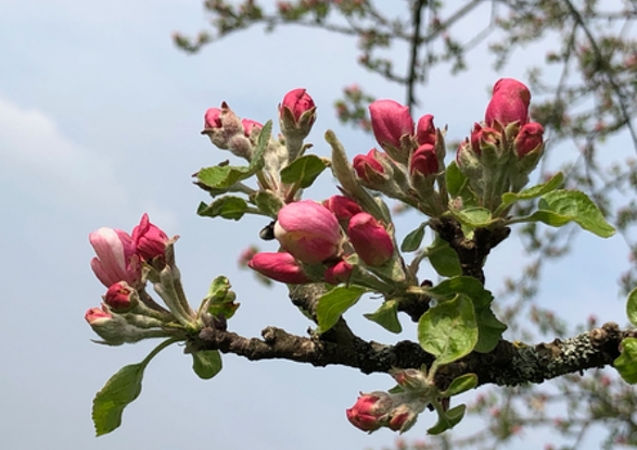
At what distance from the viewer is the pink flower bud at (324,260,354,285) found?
804 millimetres

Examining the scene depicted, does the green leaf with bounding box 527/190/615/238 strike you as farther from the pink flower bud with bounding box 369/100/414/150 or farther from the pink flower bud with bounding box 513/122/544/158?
the pink flower bud with bounding box 369/100/414/150

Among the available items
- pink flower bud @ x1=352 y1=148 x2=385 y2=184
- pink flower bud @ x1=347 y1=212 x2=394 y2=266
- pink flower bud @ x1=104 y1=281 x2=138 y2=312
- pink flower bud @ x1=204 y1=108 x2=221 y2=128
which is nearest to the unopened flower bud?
pink flower bud @ x1=352 y1=148 x2=385 y2=184

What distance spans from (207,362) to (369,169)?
405 mm

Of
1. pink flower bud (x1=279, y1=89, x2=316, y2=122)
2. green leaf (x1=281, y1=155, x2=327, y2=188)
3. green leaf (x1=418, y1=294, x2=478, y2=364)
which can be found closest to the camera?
green leaf (x1=418, y1=294, x2=478, y2=364)

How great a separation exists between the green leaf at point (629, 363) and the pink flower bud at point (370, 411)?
0.29 metres

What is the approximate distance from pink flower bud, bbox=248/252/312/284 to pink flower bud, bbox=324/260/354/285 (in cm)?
6

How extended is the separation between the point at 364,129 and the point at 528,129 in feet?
17.1

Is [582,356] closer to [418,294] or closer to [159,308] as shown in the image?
[418,294]

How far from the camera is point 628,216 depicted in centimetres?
531

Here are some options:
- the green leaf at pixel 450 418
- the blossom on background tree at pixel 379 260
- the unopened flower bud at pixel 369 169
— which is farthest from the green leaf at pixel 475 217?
the green leaf at pixel 450 418

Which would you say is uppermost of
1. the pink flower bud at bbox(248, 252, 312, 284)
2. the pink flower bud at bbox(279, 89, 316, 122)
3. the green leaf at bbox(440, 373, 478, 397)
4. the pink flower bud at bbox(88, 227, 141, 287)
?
the pink flower bud at bbox(279, 89, 316, 122)

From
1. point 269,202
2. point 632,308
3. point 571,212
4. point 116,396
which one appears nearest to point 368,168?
point 269,202

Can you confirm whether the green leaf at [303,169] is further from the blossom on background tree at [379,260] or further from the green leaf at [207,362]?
the green leaf at [207,362]

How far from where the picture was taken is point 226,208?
3.24 ft
